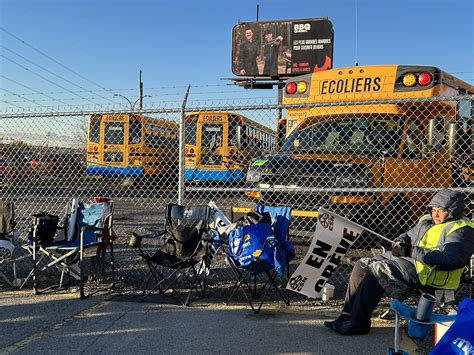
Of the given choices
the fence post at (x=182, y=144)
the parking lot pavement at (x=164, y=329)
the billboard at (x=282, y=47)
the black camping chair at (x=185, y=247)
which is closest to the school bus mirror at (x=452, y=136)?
the parking lot pavement at (x=164, y=329)

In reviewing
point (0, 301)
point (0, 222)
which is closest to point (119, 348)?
point (0, 301)

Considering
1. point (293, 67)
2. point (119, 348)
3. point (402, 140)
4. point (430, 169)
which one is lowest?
point (119, 348)

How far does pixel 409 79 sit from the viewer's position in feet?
18.6

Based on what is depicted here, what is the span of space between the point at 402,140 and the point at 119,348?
4.26m

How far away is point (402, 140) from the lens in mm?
5754

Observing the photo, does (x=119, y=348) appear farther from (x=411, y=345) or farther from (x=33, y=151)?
(x=33, y=151)

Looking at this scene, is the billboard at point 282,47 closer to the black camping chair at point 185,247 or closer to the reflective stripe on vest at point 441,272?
the black camping chair at point 185,247

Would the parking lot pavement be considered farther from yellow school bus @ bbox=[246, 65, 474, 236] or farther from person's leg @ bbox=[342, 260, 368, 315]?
yellow school bus @ bbox=[246, 65, 474, 236]

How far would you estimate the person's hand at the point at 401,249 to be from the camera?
12.8ft

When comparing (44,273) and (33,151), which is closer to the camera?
(44,273)

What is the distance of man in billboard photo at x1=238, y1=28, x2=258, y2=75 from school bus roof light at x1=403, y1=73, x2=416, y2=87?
47.6ft

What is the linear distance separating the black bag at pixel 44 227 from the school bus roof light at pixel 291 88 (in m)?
3.76

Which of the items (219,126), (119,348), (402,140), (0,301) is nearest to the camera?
(119,348)

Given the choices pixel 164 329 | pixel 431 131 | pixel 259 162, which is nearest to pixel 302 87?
pixel 259 162
